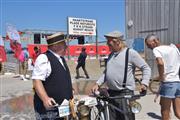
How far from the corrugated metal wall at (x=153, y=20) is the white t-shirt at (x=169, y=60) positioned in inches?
335

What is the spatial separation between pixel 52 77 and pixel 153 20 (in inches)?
461

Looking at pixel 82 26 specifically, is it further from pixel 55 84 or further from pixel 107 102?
pixel 55 84

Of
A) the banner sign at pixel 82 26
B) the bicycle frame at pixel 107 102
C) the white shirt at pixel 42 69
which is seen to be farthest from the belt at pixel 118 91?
the banner sign at pixel 82 26

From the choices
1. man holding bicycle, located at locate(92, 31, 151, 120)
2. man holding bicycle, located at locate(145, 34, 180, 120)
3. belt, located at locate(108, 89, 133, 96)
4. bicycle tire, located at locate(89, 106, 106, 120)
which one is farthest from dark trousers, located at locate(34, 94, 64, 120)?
man holding bicycle, located at locate(145, 34, 180, 120)

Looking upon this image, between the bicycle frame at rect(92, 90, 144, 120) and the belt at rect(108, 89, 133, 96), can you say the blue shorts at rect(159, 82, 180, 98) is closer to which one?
the belt at rect(108, 89, 133, 96)

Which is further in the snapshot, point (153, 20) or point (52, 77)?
point (153, 20)

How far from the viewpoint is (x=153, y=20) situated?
15258mm

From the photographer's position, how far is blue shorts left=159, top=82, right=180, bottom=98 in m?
5.70

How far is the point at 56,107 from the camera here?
13.0ft

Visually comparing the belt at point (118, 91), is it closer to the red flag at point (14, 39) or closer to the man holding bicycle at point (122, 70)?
the man holding bicycle at point (122, 70)

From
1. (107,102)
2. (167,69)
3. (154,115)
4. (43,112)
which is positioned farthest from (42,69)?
(154,115)

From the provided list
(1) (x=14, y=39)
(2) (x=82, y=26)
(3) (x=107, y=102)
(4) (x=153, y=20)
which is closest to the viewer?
(3) (x=107, y=102)

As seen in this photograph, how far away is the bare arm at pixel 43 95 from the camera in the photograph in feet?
12.6

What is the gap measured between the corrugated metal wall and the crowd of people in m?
8.59
